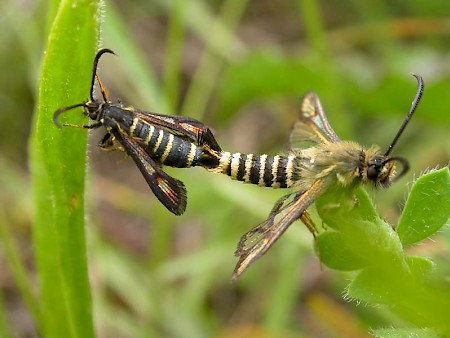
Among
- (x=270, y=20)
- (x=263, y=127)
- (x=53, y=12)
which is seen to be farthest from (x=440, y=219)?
(x=270, y=20)

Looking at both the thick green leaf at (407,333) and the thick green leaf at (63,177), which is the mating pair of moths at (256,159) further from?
the thick green leaf at (407,333)

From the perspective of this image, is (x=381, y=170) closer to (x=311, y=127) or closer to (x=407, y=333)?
(x=311, y=127)

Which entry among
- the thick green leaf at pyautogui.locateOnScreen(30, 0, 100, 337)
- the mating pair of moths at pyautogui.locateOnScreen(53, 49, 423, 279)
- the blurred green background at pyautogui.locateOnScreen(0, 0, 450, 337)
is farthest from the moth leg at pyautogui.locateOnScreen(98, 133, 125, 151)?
the blurred green background at pyautogui.locateOnScreen(0, 0, 450, 337)

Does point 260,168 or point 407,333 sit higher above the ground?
point 260,168

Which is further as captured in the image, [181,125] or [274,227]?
[181,125]

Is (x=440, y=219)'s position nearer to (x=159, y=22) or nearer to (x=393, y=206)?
(x=393, y=206)

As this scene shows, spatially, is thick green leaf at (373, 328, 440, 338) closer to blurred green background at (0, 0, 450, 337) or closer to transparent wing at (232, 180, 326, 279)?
transparent wing at (232, 180, 326, 279)

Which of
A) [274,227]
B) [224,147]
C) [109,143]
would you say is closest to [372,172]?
[274,227]
